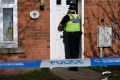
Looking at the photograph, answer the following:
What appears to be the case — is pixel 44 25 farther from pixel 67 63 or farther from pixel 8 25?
pixel 67 63

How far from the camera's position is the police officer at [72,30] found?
14.1 m

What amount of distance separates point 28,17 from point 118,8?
9.19 feet

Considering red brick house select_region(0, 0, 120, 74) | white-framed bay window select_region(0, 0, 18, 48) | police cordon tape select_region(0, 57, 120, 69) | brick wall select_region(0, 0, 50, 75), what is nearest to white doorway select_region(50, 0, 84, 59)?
red brick house select_region(0, 0, 120, 74)

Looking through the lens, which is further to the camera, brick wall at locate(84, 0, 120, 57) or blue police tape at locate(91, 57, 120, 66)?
brick wall at locate(84, 0, 120, 57)

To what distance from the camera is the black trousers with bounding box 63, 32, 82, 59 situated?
1411 cm

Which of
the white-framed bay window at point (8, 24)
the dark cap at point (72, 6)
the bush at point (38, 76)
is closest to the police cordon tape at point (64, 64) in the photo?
the bush at point (38, 76)

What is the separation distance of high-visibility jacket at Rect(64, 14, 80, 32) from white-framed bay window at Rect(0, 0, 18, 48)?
5.02ft

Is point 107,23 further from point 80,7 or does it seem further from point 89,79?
point 89,79

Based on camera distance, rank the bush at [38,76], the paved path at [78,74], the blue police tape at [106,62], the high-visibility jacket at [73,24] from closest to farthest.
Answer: the blue police tape at [106,62] → the bush at [38,76] → the paved path at [78,74] → the high-visibility jacket at [73,24]

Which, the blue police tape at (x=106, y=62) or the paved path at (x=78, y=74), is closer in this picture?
the blue police tape at (x=106, y=62)

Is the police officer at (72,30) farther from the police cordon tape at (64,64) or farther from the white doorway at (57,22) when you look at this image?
the police cordon tape at (64,64)

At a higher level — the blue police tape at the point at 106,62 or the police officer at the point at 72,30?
the police officer at the point at 72,30

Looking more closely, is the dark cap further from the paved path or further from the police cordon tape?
the police cordon tape

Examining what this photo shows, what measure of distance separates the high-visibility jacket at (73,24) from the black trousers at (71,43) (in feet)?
0.41
